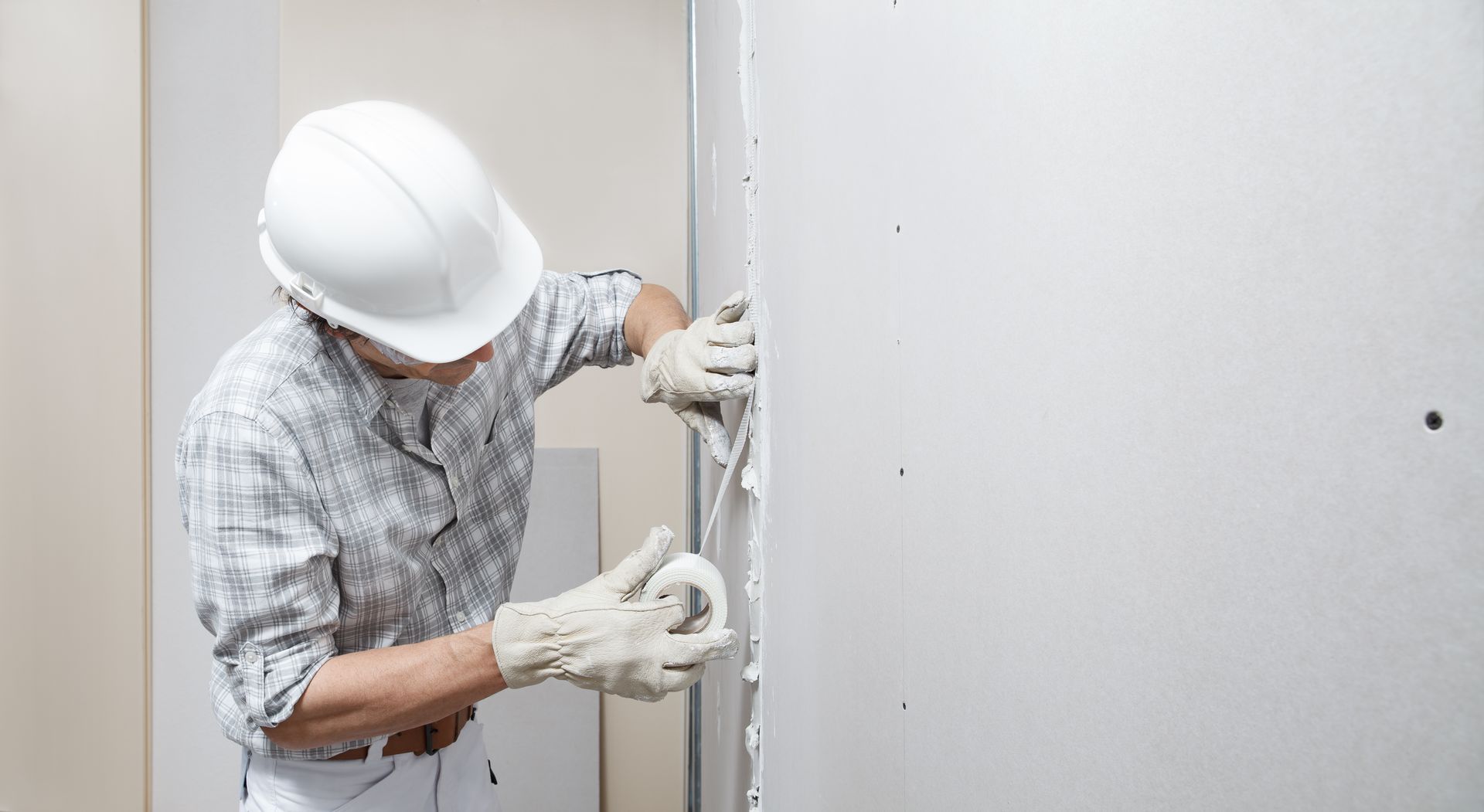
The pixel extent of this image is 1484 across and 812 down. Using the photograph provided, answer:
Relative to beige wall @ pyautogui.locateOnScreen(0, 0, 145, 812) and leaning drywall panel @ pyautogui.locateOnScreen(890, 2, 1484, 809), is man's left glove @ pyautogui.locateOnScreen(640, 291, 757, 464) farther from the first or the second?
beige wall @ pyautogui.locateOnScreen(0, 0, 145, 812)

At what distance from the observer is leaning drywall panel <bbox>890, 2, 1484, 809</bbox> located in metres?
0.25

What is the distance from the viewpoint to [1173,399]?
0.35m

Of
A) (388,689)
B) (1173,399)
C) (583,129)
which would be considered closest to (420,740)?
(388,689)

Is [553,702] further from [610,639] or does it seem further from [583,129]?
[583,129]

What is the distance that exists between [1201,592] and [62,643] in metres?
3.48

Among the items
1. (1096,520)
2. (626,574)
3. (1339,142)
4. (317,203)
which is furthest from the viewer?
(626,574)

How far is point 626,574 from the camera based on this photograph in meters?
1.29

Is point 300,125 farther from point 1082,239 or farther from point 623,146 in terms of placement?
point 623,146

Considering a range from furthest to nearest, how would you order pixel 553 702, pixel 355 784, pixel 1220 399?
pixel 553 702 < pixel 355 784 < pixel 1220 399

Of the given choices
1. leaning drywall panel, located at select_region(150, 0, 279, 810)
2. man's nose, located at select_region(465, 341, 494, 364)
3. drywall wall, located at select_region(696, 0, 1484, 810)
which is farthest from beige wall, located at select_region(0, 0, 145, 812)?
drywall wall, located at select_region(696, 0, 1484, 810)

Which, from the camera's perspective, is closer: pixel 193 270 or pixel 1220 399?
pixel 1220 399

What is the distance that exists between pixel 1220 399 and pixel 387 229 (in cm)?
103

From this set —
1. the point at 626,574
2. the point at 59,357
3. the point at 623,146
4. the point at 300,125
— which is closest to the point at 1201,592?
the point at 626,574

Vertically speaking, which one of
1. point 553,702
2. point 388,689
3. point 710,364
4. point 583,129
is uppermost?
point 583,129
